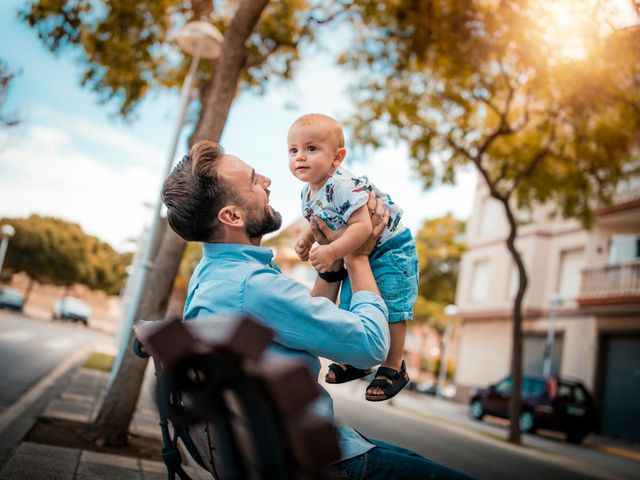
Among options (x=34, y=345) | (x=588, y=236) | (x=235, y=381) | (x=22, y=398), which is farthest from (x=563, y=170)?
(x=235, y=381)

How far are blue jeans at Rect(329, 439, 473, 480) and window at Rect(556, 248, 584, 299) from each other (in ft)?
92.3

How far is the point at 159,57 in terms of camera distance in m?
12.1

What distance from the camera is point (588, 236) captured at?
89.2 ft

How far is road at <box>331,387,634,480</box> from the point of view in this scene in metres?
10.2

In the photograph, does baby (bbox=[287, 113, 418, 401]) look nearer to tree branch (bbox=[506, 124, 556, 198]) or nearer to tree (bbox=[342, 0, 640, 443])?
tree (bbox=[342, 0, 640, 443])

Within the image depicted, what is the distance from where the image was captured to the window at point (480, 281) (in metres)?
34.8

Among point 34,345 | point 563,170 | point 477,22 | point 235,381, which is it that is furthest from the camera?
point 34,345

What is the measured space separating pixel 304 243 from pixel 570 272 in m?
28.5

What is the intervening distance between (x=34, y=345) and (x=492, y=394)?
1467cm

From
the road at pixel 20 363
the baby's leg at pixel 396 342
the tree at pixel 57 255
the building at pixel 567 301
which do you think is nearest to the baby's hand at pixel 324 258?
the baby's leg at pixel 396 342

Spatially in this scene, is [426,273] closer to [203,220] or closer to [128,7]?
[128,7]

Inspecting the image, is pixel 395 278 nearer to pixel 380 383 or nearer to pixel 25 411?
pixel 380 383

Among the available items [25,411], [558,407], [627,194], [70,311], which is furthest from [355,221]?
[70,311]

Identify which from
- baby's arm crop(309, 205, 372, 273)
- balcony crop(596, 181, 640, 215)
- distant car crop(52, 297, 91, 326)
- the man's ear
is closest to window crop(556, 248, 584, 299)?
balcony crop(596, 181, 640, 215)
